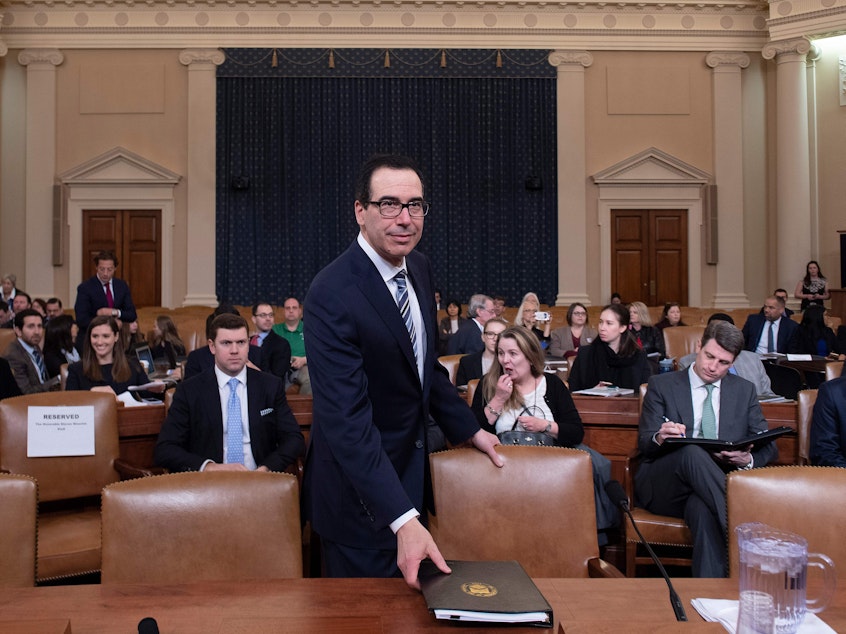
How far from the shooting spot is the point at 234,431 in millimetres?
3504

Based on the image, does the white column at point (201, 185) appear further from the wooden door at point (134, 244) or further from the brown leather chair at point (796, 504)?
the brown leather chair at point (796, 504)

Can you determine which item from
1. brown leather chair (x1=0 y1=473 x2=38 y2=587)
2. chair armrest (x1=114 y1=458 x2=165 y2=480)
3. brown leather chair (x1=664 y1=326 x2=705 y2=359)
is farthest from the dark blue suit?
brown leather chair (x1=0 y1=473 x2=38 y2=587)

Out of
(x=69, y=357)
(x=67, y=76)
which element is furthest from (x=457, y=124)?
(x=69, y=357)

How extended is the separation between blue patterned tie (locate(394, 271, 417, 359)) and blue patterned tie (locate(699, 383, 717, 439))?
2.13 meters

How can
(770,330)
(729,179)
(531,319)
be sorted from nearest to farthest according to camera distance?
(531,319) → (770,330) → (729,179)

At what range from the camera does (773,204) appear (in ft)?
45.7

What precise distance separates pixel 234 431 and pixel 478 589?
218 cm

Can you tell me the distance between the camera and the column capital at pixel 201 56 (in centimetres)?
1346

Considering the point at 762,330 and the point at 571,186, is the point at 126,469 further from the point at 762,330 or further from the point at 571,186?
the point at 571,186

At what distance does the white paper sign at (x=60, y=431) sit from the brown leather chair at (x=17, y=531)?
4.57 feet

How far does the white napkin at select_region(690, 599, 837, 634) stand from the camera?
4.74 ft

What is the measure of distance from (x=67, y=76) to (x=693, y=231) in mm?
11015

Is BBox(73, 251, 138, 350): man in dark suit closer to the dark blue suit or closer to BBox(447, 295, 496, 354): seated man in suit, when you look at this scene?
the dark blue suit

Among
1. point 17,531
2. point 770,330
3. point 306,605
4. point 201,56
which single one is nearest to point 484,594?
point 306,605
